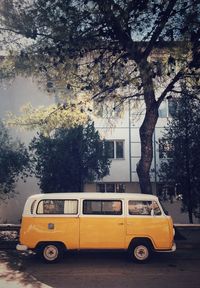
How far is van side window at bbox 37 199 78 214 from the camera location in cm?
1096

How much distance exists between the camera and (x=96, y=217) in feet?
35.6

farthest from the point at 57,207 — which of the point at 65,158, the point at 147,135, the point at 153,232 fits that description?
the point at 65,158

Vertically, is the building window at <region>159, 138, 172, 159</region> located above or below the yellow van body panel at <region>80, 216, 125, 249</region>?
above

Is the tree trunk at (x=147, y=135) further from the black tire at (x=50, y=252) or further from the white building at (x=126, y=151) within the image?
the white building at (x=126, y=151)

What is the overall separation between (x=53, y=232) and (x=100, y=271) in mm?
1847

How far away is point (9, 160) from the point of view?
18.1m

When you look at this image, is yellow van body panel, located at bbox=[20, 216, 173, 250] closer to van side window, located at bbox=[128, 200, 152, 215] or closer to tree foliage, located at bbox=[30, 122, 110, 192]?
van side window, located at bbox=[128, 200, 152, 215]

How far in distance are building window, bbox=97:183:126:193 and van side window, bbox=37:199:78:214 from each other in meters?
14.2

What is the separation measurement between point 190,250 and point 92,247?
13.7 ft

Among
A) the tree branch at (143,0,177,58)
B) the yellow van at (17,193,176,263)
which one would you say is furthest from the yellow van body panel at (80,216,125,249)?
the tree branch at (143,0,177,58)

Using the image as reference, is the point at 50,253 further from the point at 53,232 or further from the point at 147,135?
the point at 147,135

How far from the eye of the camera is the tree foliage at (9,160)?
18.1 metres

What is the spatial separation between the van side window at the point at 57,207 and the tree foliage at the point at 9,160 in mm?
7613

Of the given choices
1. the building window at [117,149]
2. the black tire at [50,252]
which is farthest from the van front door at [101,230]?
the building window at [117,149]
